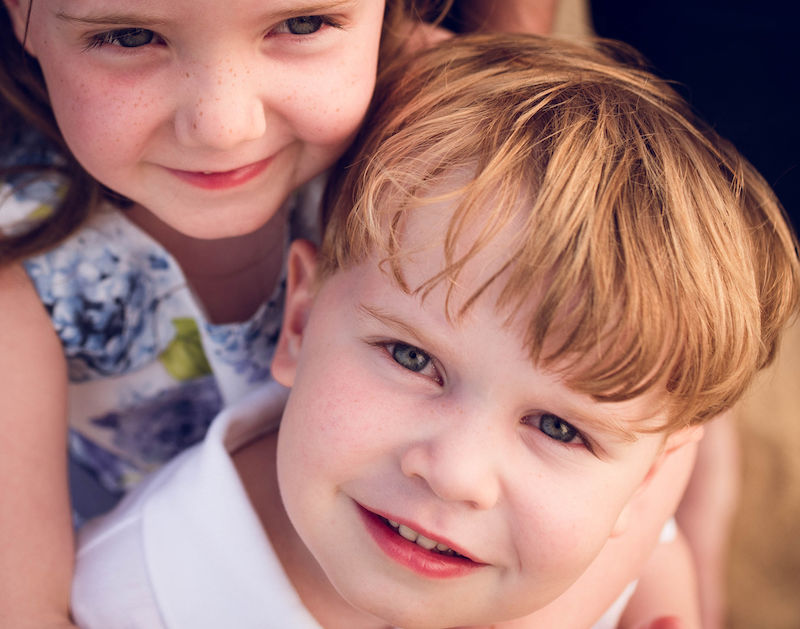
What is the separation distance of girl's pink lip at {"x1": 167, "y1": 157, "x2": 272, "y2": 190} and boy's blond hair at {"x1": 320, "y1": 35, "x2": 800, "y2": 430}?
0.39 feet

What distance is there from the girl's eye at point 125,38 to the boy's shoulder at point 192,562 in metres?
0.53

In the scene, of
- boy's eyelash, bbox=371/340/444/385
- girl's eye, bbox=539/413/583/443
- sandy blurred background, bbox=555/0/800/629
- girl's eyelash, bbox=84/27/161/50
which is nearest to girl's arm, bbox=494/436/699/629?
girl's eye, bbox=539/413/583/443

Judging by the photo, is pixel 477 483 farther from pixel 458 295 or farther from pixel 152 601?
pixel 152 601

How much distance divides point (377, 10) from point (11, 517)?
793 millimetres

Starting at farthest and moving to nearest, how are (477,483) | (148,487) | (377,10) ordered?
(148,487)
(377,10)
(477,483)

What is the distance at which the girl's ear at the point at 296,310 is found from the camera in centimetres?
105

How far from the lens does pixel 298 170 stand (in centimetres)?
108

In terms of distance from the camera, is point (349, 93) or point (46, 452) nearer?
point (349, 93)

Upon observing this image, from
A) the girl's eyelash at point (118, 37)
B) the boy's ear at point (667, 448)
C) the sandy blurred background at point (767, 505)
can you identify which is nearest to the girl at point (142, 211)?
the girl's eyelash at point (118, 37)

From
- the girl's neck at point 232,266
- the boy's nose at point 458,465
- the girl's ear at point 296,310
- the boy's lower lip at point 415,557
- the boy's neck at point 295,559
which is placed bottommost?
the boy's neck at point 295,559

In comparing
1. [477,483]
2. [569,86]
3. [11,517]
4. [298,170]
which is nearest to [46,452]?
[11,517]

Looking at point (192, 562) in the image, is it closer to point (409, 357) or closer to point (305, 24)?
point (409, 357)

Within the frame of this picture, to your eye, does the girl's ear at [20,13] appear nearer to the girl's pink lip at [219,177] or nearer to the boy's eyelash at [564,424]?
the girl's pink lip at [219,177]

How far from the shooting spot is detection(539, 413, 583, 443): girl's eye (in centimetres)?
88
